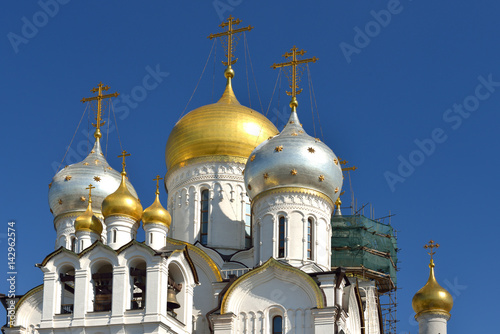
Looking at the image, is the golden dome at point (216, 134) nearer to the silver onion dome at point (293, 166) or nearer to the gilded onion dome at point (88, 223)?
the silver onion dome at point (293, 166)

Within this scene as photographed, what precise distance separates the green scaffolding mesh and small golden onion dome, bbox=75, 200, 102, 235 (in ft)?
25.4

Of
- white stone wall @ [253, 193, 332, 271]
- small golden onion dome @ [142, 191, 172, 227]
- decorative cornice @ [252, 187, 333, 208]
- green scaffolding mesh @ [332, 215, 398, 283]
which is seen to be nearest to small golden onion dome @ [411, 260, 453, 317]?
green scaffolding mesh @ [332, 215, 398, 283]

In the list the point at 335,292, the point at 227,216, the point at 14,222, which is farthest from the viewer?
the point at 227,216

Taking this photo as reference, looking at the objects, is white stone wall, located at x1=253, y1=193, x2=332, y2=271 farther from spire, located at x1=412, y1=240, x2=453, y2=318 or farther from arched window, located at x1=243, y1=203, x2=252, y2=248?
spire, located at x1=412, y1=240, x2=453, y2=318

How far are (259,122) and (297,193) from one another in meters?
3.41

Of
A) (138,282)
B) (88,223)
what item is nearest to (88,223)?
(88,223)

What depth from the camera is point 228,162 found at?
94.5ft

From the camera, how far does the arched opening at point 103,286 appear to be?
2447cm

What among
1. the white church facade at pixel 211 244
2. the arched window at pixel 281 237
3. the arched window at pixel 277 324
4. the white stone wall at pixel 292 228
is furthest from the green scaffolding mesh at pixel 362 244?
the arched window at pixel 277 324

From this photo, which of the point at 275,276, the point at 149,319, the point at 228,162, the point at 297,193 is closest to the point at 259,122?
the point at 228,162

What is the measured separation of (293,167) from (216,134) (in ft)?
9.85

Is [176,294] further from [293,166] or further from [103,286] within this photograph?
[293,166]

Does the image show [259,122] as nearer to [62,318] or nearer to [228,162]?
[228,162]

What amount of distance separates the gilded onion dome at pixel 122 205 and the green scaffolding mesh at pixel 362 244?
7676 mm
